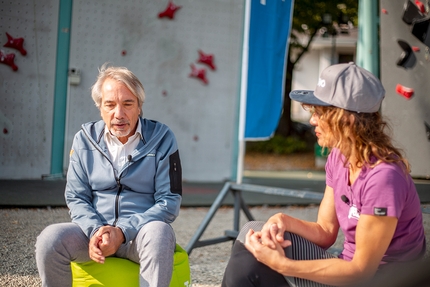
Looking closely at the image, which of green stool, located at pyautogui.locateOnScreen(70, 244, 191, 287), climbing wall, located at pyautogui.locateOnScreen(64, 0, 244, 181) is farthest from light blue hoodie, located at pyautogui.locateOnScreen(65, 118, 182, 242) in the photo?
climbing wall, located at pyautogui.locateOnScreen(64, 0, 244, 181)

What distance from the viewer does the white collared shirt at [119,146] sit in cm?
293

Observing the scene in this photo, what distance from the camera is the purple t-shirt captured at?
198 cm

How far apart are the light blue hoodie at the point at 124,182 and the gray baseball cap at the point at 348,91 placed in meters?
0.97

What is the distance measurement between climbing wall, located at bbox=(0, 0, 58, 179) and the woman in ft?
7.68

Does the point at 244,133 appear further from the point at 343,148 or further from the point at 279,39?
the point at 343,148

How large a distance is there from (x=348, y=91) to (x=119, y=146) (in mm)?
1310

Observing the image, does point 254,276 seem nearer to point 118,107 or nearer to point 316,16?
point 118,107

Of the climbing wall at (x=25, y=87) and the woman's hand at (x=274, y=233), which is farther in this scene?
the climbing wall at (x=25, y=87)

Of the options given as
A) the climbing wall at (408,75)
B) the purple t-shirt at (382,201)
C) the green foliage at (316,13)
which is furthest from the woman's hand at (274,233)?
the green foliage at (316,13)

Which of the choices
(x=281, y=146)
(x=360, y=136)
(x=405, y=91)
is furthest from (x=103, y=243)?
(x=281, y=146)

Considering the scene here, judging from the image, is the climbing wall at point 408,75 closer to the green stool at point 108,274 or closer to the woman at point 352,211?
the woman at point 352,211

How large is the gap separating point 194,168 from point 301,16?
7742mm

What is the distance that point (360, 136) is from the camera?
2.12 meters

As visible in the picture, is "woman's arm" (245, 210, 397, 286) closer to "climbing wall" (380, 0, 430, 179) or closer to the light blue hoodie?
the light blue hoodie
